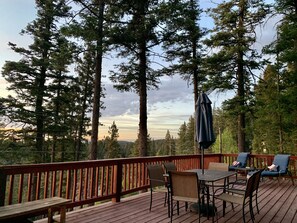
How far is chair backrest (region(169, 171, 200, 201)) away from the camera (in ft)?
12.1

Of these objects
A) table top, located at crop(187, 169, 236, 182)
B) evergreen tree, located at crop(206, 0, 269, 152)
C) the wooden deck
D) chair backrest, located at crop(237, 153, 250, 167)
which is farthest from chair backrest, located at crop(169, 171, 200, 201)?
evergreen tree, located at crop(206, 0, 269, 152)

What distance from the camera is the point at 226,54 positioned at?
12.3 metres

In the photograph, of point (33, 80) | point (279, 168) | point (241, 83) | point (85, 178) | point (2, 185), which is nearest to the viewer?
point (2, 185)

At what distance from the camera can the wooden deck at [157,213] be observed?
4101mm

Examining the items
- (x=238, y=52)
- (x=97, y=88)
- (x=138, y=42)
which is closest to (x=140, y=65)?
(x=138, y=42)

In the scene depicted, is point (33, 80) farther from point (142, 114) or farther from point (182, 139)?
point (182, 139)

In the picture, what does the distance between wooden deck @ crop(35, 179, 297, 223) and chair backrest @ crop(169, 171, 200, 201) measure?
1.99ft

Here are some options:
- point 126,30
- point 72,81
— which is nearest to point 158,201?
point 126,30

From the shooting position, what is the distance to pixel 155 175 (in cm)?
484

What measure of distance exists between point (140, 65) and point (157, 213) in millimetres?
7030

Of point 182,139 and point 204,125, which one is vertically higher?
point 182,139

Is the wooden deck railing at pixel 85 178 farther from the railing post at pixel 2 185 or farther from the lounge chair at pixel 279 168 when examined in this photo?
the lounge chair at pixel 279 168

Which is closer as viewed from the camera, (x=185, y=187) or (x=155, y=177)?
(x=185, y=187)

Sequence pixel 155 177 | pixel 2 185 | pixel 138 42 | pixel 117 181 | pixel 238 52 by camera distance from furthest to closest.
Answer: pixel 238 52 → pixel 138 42 → pixel 117 181 → pixel 155 177 → pixel 2 185
